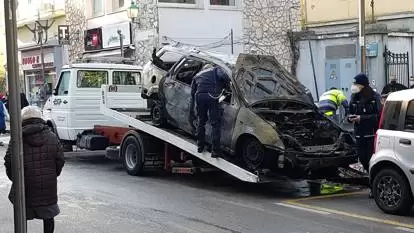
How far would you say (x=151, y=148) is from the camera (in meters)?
11.6

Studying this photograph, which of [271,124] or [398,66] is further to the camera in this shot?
[398,66]

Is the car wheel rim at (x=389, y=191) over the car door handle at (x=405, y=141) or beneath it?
beneath

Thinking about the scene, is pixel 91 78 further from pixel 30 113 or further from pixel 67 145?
pixel 30 113

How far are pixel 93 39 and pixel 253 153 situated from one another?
1738 cm

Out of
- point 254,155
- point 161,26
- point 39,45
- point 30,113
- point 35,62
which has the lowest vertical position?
point 254,155

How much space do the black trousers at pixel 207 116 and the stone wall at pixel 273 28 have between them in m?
→ 15.0

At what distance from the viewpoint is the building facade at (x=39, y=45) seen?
28125mm

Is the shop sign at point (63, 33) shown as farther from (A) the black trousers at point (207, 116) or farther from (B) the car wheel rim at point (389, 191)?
(B) the car wheel rim at point (389, 191)

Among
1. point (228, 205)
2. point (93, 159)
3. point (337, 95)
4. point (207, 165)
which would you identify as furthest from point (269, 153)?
point (93, 159)

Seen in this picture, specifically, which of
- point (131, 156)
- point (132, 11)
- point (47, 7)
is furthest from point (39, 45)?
point (131, 156)

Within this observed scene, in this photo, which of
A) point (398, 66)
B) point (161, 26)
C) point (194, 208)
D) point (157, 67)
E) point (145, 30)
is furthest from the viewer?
point (145, 30)

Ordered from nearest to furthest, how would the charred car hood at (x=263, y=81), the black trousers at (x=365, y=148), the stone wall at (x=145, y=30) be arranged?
the black trousers at (x=365, y=148) → the charred car hood at (x=263, y=81) → the stone wall at (x=145, y=30)

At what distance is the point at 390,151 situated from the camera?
7844 mm

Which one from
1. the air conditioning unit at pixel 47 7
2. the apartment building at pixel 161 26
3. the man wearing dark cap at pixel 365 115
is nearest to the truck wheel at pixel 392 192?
the man wearing dark cap at pixel 365 115
